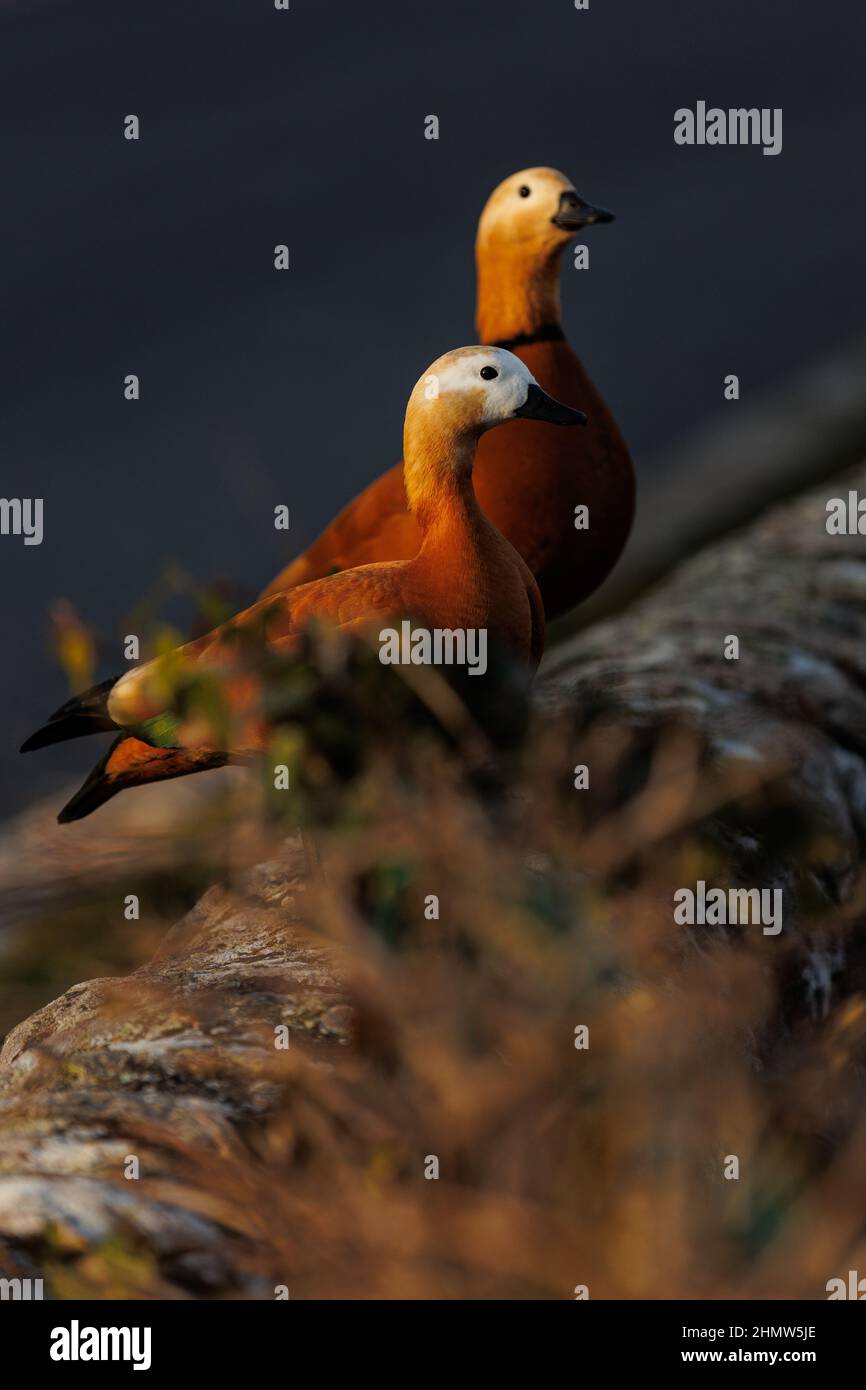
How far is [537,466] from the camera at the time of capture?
4664 millimetres

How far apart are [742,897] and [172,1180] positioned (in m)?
1.92

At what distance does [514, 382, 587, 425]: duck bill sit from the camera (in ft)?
12.3

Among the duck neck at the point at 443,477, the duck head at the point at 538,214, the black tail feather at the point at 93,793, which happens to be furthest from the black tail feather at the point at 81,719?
the duck head at the point at 538,214

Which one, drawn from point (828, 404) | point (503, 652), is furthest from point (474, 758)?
point (828, 404)

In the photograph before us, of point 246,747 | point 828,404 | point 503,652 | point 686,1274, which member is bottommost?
point 686,1274

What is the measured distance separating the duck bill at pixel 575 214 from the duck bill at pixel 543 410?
3.90 feet

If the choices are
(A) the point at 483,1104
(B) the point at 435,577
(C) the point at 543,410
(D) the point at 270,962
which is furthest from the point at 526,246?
(A) the point at 483,1104

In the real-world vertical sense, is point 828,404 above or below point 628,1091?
above

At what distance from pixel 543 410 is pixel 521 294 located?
130cm

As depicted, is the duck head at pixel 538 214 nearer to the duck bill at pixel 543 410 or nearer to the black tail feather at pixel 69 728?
the duck bill at pixel 543 410

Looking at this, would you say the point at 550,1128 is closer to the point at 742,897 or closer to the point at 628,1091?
the point at 628,1091

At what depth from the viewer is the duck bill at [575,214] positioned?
4.82 metres

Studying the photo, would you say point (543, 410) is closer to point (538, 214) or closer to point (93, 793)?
point (538, 214)

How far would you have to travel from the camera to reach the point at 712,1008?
2713mm
